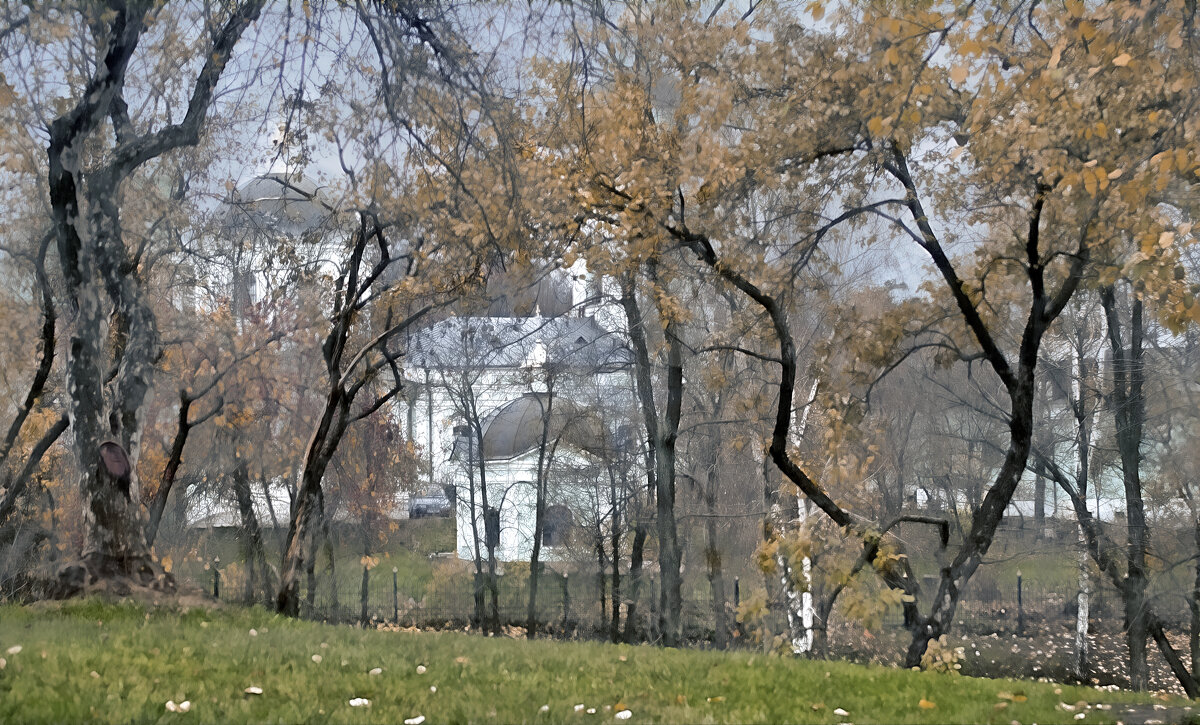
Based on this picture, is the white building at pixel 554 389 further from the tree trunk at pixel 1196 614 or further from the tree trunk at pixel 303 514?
the tree trunk at pixel 1196 614

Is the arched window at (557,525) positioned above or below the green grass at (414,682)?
below

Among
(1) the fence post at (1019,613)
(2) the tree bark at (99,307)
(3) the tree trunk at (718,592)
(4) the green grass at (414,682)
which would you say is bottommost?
(1) the fence post at (1019,613)

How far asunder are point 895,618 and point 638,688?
23.7 meters

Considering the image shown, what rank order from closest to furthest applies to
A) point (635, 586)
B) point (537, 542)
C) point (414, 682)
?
1. point (414, 682)
2. point (635, 586)
3. point (537, 542)

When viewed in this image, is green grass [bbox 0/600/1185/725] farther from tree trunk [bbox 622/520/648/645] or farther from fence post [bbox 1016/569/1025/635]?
fence post [bbox 1016/569/1025/635]

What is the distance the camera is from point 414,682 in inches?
235

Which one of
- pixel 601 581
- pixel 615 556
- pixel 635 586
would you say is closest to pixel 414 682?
pixel 635 586

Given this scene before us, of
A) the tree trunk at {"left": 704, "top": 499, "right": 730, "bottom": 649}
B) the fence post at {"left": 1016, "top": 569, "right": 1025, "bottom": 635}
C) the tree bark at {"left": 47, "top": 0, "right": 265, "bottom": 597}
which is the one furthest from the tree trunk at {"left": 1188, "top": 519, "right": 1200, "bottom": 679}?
the tree bark at {"left": 47, "top": 0, "right": 265, "bottom": 597}

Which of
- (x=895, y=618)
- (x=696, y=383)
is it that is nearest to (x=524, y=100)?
(x=696, y=383)

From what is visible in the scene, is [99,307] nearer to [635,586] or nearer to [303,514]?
[303,514]

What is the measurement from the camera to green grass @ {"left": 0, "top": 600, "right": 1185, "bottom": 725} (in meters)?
4.97

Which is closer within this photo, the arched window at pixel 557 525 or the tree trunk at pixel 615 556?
the tree trunk at pixel 615 556

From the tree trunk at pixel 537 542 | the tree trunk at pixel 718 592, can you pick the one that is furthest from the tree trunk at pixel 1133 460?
the tree trunk at pixel 537 542

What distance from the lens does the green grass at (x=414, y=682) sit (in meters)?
4.97
